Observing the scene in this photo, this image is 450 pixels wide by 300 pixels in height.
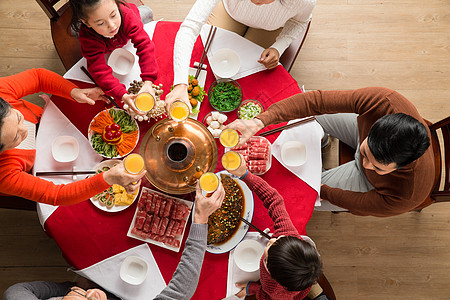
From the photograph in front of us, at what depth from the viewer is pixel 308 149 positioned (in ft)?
6.24

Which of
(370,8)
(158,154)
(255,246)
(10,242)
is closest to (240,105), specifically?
(158,154)

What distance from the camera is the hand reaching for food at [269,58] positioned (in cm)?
194

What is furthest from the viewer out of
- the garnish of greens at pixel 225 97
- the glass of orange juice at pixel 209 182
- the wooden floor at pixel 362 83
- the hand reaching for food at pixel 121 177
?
the wooden floor at pixel 362 83

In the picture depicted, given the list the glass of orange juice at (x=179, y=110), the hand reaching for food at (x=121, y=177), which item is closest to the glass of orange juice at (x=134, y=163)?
the hand reaching for food at (x=121, y=177)

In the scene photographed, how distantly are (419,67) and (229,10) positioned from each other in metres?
Answer: 1.96

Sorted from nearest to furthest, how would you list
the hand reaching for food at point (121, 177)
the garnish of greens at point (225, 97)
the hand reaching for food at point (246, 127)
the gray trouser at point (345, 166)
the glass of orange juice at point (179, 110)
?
the hand reaching for food at point (121, 177)
the glass of orange juice at point (179, 110)
the hand reaching for food at point (246, 127)
the garnish of greens at point (225, 97)
the gray trouser at point (345, 166)

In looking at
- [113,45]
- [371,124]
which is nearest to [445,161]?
[371,124]

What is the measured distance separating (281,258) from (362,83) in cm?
213

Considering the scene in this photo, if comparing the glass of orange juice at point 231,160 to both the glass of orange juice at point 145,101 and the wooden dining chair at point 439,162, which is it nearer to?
the glass of orange juice at point 145,101

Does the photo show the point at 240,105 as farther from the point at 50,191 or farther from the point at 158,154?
the point at 50,191

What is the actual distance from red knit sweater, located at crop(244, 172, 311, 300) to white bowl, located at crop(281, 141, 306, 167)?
22 centimetres

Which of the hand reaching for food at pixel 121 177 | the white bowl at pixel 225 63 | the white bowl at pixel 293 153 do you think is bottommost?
the white bowl at pixel 293 153

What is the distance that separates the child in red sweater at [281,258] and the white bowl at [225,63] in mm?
602

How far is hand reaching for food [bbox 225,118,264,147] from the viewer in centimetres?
181
